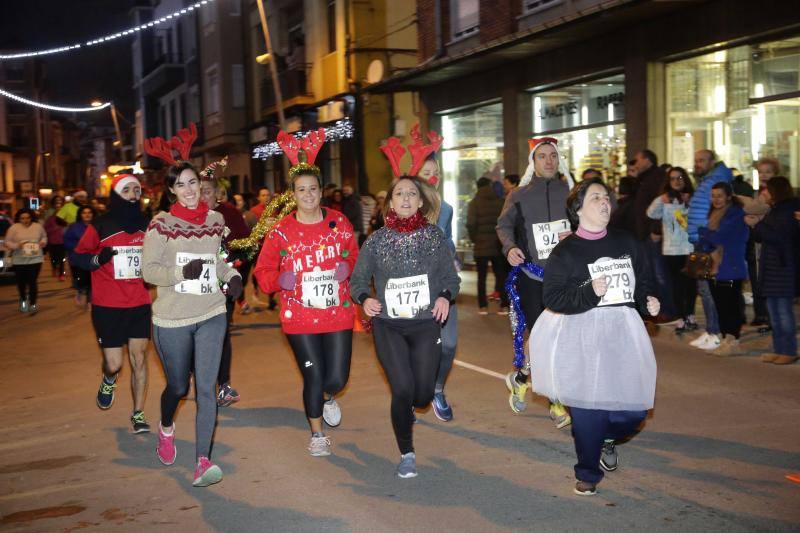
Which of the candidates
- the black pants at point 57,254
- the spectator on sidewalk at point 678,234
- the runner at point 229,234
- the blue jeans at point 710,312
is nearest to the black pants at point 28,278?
the black pants at point 57,254

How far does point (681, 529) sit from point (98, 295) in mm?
4861

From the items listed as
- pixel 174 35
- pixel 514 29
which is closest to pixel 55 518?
pixel 514 29

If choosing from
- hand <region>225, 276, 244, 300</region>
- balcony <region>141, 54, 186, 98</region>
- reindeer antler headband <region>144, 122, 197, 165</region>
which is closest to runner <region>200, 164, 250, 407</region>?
reindeer antler headband <region>144, 122, 197, 165</region>

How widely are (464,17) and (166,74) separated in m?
30.0

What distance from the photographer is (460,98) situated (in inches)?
891

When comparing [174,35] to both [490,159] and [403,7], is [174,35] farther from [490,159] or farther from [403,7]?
[490,159]

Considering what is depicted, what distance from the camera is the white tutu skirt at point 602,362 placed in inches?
208

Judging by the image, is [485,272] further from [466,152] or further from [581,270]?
[581,270]

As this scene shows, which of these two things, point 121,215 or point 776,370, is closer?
point 121,215

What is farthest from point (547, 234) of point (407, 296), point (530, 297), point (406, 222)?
point (407, 296)

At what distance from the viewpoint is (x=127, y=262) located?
24.6 feet

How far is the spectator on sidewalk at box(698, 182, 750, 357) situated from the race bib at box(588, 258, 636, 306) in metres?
5.33

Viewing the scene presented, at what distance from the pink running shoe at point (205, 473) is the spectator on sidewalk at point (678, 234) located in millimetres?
7142

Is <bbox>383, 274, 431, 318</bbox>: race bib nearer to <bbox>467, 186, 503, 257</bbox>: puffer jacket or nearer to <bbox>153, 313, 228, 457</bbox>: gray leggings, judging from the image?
<bbox>153, 313, 228, 457</bbox>: gray leggings
